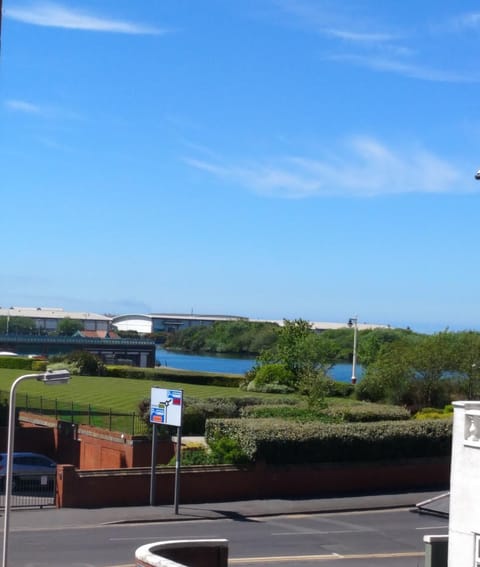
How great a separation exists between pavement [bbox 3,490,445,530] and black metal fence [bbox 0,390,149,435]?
820cm

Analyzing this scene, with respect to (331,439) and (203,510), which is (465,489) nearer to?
(203,510)

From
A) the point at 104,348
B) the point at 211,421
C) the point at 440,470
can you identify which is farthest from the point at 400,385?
the point at 104,348

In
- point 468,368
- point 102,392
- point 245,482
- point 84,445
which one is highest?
point 468,368

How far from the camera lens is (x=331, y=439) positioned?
3678cm

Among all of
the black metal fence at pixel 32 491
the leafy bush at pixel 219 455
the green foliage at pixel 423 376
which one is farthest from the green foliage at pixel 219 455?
the green foliage at pixel 423 376

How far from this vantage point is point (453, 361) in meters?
58.2

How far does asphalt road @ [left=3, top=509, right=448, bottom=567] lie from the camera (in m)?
24.1

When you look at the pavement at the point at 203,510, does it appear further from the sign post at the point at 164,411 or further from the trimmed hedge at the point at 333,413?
the trimmed hedge at the point at 333,413

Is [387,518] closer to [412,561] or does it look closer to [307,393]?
[412,561]

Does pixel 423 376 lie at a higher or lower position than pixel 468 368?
lower

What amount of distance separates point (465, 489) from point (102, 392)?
4202cm

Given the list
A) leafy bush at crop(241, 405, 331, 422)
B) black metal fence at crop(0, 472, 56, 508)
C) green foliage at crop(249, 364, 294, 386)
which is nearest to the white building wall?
black metal fence at crop(0, 472, 56, 508)

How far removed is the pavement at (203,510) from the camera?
29.4 metres

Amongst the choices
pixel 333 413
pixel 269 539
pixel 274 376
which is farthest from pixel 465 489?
pixel 274 376
